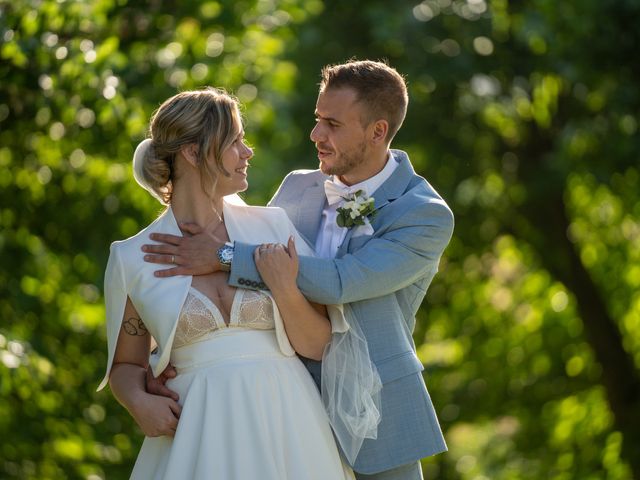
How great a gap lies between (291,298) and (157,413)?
1.72ft

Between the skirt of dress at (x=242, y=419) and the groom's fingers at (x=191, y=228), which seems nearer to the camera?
the skirt of dress at (x=242, y=419)

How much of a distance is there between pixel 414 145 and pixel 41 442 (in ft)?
13.6

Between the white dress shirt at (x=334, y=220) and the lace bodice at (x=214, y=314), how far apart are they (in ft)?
1.23

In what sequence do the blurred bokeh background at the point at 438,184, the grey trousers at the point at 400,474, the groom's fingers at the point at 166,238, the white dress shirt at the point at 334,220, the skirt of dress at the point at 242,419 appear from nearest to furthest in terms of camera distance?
the skirt of dress at the point at 242,419 → the groom's fingers at the point at 166,238 → the grey trousers at the point at 400,474 → the white dress shirt at the point at 334,220 → the blurred bokeh background at the point at 438,184

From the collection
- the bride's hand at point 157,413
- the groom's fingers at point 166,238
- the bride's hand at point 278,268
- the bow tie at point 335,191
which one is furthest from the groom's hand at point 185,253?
the bow tie at point 335,191

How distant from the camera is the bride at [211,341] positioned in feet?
12.3

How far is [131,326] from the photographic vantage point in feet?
12.7

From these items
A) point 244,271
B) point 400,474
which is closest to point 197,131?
point 244,271

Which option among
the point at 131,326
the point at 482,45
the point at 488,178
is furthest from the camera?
the point at 488,178

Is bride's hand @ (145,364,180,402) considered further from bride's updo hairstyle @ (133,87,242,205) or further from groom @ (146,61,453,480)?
bride's updo hairstyle @ (133,87,242,205)

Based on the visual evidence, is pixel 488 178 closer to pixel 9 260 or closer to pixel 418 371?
pixel 9 260

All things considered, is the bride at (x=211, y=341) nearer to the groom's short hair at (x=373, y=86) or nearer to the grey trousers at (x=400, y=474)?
the grey trousers at (x=400, y=474)

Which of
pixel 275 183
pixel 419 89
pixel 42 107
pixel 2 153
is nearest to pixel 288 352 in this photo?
pixel 42 107

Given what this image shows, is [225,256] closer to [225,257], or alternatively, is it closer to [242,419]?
[225,257]
